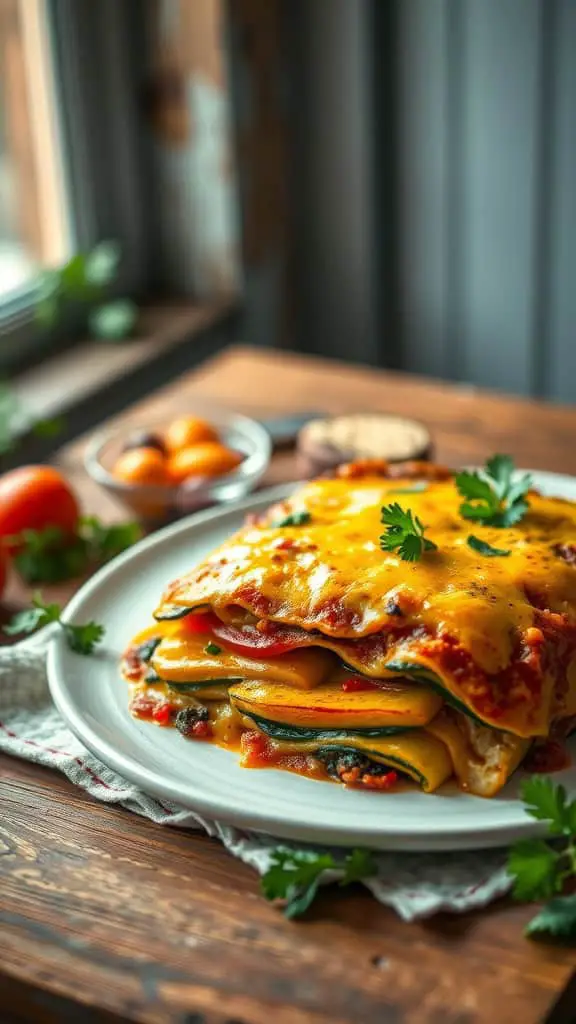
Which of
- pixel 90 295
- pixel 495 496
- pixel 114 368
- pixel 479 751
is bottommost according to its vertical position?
pixel 114 368

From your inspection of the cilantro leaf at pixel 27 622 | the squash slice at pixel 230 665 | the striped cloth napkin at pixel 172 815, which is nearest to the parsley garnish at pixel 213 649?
the squash slice at pixel 230 665

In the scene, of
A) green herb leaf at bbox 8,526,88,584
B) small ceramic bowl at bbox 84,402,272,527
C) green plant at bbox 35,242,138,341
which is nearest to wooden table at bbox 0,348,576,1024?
green herb leaf at bbox 8,526,88,584

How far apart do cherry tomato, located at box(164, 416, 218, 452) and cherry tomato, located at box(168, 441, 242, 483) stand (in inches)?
1.5

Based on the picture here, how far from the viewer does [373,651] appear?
1175mm

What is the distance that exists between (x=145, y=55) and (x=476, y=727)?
2.27 meters

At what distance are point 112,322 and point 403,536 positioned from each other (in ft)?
5.94

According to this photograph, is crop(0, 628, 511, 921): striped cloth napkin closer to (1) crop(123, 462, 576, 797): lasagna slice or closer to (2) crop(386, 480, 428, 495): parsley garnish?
(1) crop(123, 462, 576, 797): lasagna slice

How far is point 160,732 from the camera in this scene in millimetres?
1267

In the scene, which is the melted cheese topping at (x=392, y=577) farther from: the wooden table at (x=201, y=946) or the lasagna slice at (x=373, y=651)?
the wooden table at (x=201, y=946)

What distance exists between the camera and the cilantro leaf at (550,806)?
41.8 inches

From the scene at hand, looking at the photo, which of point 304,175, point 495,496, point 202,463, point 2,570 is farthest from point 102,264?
point 495,496

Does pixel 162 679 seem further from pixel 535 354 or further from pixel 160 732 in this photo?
pixel 535 354

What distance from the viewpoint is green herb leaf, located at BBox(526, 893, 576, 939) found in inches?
40.2

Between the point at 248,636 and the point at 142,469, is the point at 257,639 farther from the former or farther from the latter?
the point at 142,469
